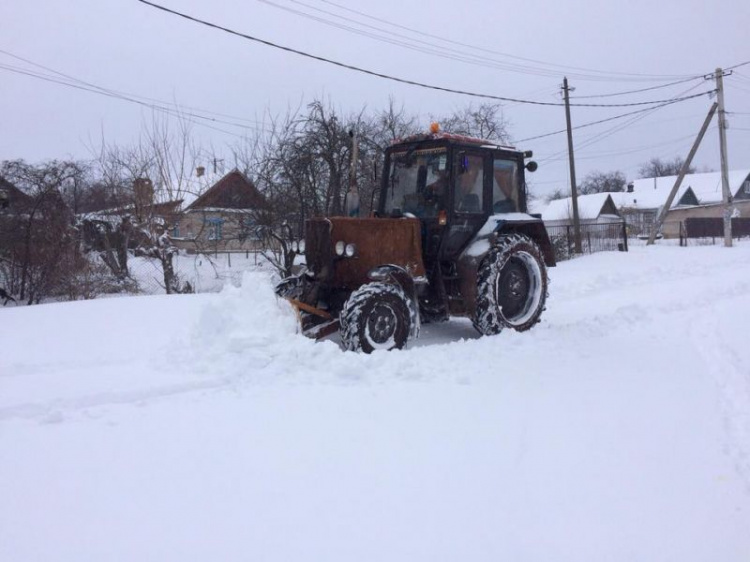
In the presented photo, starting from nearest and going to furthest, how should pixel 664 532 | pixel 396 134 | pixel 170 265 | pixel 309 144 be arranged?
pixel 664 532, pixel 170 265, pixel 309 144, pixel 396 134

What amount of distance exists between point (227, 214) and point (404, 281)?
10028mm

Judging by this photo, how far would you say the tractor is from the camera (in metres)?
6.18

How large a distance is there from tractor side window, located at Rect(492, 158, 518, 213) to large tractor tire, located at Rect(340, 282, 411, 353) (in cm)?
229

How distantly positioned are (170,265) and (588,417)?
1107cm

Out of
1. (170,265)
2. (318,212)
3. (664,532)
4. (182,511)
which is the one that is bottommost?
(664,532)

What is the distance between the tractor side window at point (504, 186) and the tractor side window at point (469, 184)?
260 mm

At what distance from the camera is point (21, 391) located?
15.2 ft

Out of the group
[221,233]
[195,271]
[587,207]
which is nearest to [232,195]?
[221,233]

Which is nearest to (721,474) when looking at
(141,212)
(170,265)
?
(170,265)

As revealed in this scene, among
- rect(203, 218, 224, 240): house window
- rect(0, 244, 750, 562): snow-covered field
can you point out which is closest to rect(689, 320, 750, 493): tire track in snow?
rect(0, 244, 750, 562): snow-covered field

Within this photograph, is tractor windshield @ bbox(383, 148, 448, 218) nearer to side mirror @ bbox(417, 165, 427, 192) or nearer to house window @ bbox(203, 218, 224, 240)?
side mirror @ bbox(417, 165, 427, 192)

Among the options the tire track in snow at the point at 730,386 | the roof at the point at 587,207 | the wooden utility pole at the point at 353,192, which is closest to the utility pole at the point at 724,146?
the tire track in snow at the point at 730,386

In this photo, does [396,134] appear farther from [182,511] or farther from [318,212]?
[182,511]

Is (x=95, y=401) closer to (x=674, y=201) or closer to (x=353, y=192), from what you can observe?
(x=353, y=192)
